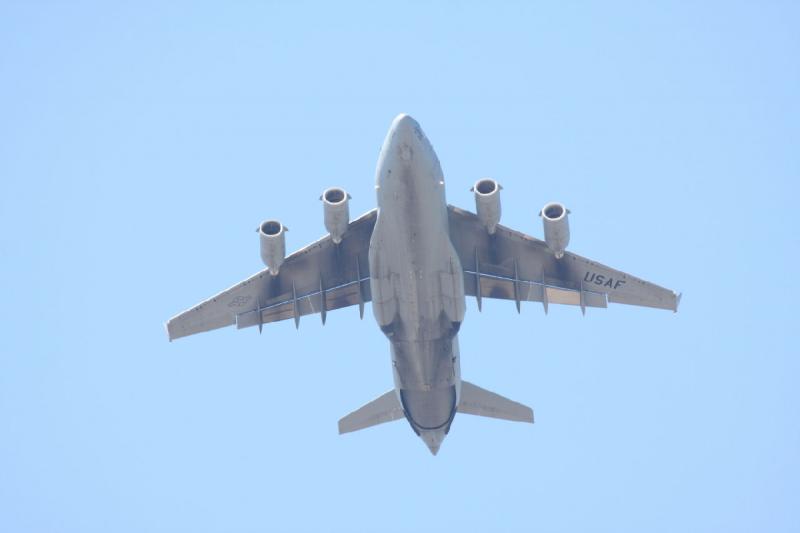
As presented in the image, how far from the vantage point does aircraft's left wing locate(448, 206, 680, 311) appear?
28.1m

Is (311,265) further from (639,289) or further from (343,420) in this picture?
(639,289)

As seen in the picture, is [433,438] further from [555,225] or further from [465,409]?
[555,225]

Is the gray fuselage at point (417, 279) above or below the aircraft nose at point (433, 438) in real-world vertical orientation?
above

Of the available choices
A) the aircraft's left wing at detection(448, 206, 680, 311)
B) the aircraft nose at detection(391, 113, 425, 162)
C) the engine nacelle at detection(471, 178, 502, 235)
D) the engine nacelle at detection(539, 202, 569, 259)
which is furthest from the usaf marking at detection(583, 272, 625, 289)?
the aircraft nose at detection(391, 113, 425, 162)

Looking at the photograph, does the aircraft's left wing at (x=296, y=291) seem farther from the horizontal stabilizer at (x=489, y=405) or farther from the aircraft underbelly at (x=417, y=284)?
the horizontal stabilizer at (x=489, y=405)

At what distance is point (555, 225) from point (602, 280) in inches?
118

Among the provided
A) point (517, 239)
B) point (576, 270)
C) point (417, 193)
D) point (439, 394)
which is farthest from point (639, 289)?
point (417, 193)

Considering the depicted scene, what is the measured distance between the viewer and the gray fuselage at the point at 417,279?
23906 millimetres

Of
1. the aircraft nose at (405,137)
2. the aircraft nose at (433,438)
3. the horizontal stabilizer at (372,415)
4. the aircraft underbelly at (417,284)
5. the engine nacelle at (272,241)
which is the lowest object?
the aircraft nose at (433,438)

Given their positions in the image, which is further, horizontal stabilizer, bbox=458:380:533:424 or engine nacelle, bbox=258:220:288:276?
horizontal stabilizer, bbox=458:380:533:424

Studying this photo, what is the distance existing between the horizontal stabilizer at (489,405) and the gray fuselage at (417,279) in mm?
970

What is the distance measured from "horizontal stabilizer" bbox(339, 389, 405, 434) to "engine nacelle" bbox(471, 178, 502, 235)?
5947 mm

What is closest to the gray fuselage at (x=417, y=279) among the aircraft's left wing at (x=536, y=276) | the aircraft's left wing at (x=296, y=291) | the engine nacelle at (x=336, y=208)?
the engine nacelle at (x=336, y=208)

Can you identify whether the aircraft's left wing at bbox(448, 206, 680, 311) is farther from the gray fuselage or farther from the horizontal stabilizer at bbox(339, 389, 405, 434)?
the horizontal stabilizer at bbox(339, 389, 405, 434)
